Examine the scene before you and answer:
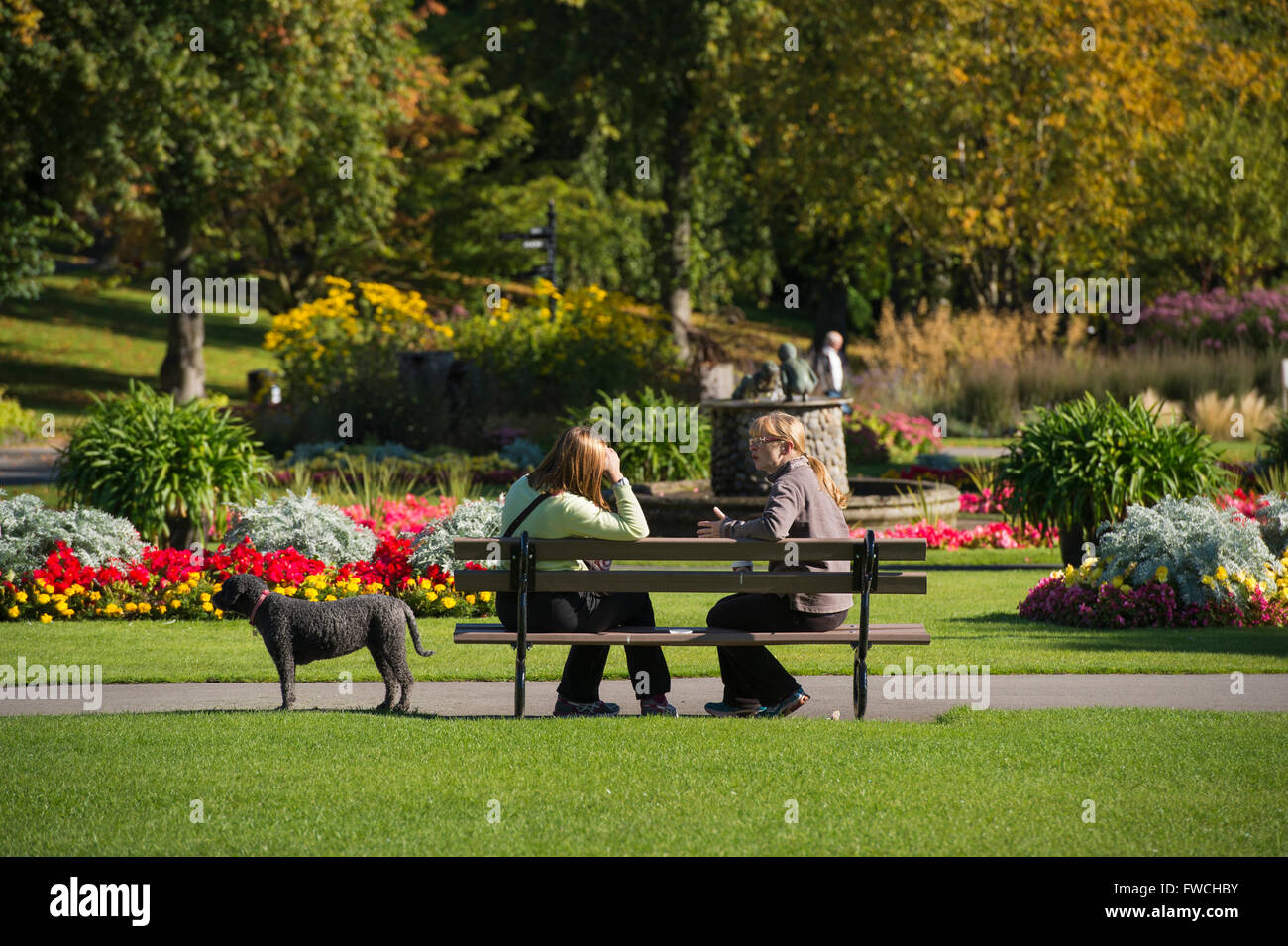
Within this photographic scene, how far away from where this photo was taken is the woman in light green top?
22.8ft

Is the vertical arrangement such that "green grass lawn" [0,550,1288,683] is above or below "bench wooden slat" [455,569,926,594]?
below

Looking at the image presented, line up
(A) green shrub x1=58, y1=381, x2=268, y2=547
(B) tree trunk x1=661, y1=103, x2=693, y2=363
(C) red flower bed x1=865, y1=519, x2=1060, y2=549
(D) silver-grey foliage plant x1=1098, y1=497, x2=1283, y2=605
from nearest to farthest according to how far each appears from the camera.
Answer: (D) silver-grey foliage plant x1=1098, y1=497, x2=1283, y2=605
(A) green shrub x1=58, y1=381, x2=268, y2=547
(C) red flower bed x1=865, y1=519, x2=1060, y2=549
(B) tree trunk x1=661, y1=103, x2=693, y2=363

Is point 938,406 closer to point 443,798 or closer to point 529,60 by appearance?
point 529,60

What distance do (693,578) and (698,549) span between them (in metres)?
0.15

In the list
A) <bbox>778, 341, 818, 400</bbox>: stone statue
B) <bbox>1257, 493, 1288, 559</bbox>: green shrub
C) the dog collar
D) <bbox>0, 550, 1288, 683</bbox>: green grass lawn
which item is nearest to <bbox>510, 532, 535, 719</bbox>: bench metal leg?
the dog collar

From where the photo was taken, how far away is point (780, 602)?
23.0 ft

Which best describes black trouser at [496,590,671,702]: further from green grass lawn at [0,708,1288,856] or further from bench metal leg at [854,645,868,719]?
bench metal leg at [854,645,868,719]

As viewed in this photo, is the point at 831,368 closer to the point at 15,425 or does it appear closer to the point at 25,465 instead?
the point at 25,465

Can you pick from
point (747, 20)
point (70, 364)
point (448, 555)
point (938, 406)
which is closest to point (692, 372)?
point (938, 406)

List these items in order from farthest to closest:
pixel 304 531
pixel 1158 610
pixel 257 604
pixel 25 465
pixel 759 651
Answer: pixel 25 465 < pixel 304 531 < pixel 1158 610 < pixel 257 604 < pixel 759 651

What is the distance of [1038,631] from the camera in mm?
9617

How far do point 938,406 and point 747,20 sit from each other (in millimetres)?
13011

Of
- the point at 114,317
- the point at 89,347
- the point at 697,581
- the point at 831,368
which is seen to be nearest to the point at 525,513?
the point at 697,581

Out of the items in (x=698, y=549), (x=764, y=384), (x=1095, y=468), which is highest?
(x=764, y=384)
